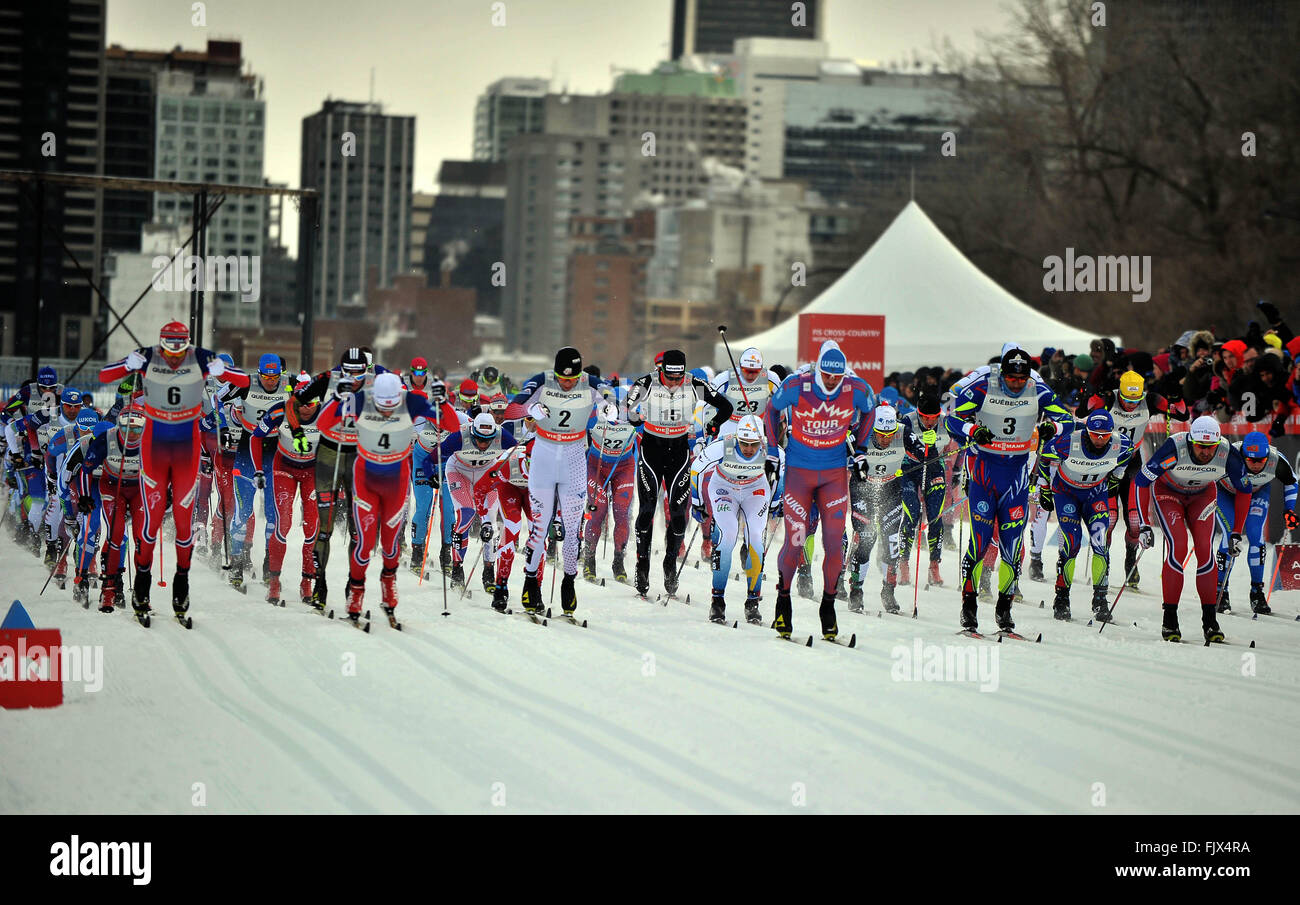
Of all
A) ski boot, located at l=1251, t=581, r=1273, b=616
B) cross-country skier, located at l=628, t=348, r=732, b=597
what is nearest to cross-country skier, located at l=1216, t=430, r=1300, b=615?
ski boot, located at l=1251, t=581, r=1273, b=616

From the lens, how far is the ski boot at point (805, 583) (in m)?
15.8

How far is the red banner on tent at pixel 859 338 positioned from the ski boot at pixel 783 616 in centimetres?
1535

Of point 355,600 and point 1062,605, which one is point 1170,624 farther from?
point 355,600

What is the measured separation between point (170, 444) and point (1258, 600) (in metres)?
10.3

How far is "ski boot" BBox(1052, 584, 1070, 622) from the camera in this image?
14469 mm

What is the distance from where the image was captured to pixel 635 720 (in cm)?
935

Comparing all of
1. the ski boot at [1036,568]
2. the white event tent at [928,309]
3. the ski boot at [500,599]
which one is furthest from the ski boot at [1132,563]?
the white event tent at [928,309]

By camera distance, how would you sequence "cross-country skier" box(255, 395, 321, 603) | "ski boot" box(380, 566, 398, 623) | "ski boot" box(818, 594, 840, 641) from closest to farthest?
"ski boot" box(818, 594, 840, 641) → "ski boot" box(380, 566, 398, 623) → "cross-country skier" box(255, 395, 321, 603)

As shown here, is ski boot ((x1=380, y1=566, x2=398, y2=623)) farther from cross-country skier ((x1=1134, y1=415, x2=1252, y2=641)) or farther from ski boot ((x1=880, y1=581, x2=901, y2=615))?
cross-country skier ((x1=1134, y1=415, x2=1252, y2=641))

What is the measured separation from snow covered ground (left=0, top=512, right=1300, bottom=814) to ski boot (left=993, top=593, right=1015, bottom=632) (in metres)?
0.43

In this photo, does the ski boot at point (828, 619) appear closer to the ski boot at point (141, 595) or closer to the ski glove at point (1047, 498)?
the ski glove at point (1047, 498)

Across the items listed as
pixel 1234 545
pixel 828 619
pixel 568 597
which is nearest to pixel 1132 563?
pixel 1234 545

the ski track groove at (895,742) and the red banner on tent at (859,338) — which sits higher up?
the red banner on tent at (859,338)

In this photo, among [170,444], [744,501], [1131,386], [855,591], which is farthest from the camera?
[855,591]
